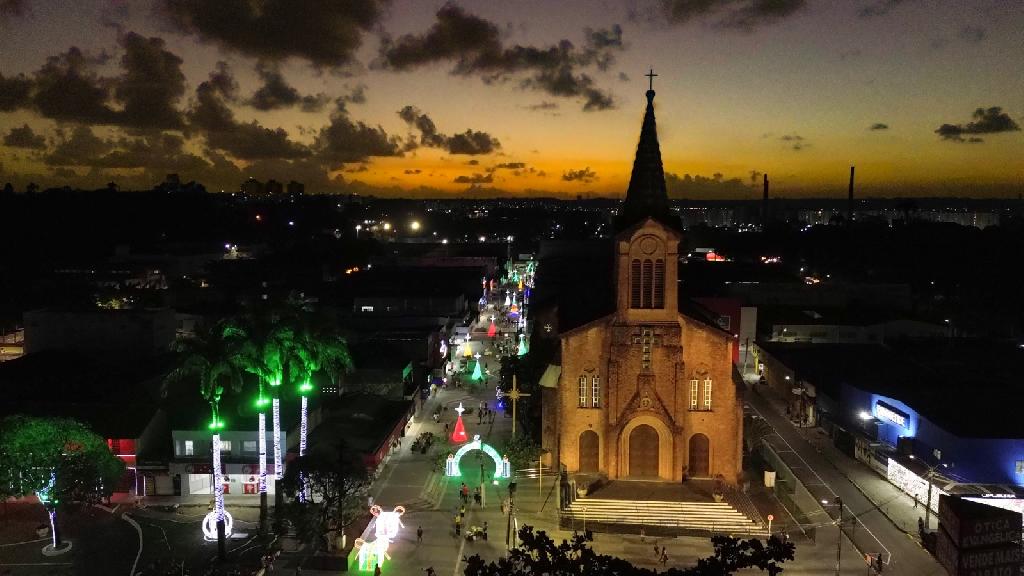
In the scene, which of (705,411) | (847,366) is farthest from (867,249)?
(705,411)

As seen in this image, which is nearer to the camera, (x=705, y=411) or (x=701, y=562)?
(x=701, y=562)

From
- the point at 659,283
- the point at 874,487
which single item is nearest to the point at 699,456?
the point at 659,283

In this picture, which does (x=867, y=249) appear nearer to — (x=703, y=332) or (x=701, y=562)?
(x=703, y=332)

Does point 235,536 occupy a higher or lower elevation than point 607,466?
lower

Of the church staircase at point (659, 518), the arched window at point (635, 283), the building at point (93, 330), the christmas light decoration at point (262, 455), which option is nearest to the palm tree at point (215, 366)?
the christmas light decoration at point (262, 455)

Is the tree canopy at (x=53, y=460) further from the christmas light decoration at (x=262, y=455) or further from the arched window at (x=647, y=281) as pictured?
the arched window at (x=647, y=281)

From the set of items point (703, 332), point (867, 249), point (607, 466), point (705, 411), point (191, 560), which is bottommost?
point (191, 560)

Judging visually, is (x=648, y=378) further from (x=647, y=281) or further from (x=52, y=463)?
(x=52, y=463)
